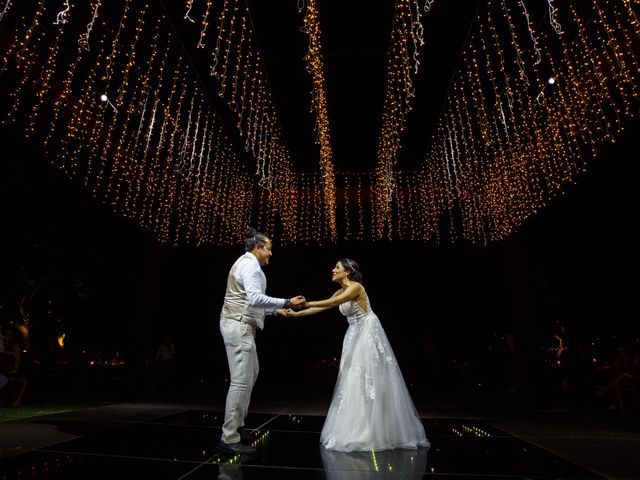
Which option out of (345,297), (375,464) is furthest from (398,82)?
(375,464)

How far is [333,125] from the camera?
679cm

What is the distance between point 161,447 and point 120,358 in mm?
11855

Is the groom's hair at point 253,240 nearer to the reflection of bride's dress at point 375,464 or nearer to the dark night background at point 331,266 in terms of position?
the reflection of bride's dress at point 375,464

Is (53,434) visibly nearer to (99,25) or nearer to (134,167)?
(99,25)

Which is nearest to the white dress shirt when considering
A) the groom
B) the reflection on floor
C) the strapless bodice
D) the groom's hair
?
the groom

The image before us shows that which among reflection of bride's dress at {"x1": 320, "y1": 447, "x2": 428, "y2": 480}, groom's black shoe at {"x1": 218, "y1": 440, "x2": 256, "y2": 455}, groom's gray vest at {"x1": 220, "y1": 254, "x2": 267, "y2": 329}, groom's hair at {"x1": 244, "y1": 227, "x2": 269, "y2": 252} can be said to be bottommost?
reflection of bride's dress at {"x1": 320, "y1": 447, "x2": 428, "y2": 480}

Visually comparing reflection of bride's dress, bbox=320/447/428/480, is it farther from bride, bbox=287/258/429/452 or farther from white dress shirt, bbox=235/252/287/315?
white dress shirt, bbox=235/252/287/315

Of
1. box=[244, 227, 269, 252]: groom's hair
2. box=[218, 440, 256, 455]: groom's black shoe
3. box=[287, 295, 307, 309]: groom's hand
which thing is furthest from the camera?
box=[244, 227, 269, 252]: groom's hair

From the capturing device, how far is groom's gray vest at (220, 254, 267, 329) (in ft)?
10.5

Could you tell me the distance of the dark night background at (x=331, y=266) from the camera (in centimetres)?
673

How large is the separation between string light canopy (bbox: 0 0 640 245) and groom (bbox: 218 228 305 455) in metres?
2.27

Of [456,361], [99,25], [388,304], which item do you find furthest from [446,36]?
[456,361]

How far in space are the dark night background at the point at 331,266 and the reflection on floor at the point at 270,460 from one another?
3.83 meters

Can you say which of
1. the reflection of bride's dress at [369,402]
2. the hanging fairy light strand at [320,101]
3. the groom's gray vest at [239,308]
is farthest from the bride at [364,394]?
the hanging fairy light strand at [320,101]
